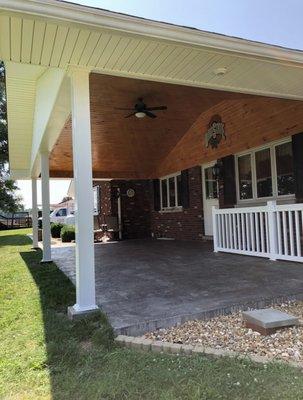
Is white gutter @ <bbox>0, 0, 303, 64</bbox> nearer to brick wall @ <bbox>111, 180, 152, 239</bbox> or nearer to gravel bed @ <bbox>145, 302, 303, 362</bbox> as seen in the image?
gravel bed @ <bbox>145, 302, 303, 362</bbox>

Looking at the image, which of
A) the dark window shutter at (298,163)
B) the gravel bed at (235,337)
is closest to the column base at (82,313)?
the gravel bed at (235,337)

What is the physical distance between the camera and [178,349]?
2.80 meters

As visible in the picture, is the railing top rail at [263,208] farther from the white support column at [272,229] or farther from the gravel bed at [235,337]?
the gravel bed at [235,337]

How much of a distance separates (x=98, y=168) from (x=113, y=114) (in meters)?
4.57

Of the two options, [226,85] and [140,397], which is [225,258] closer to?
[226,85]

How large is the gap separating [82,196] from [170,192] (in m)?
8.26

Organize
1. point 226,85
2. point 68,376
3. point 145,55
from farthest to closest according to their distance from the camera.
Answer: point 226,85, point 145,55, point 68,376

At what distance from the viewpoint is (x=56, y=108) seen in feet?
16.4

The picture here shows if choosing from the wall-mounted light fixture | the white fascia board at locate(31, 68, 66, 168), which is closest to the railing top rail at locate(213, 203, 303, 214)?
the wall-mounted light fixture

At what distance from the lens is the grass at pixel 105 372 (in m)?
2.23

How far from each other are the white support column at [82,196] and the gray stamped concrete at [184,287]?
286 mm

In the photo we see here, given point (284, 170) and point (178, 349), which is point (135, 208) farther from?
point (178, 349)

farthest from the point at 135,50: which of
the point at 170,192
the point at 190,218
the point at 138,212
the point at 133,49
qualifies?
the point at 138,212

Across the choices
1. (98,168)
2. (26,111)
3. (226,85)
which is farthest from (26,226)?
(226,85)
